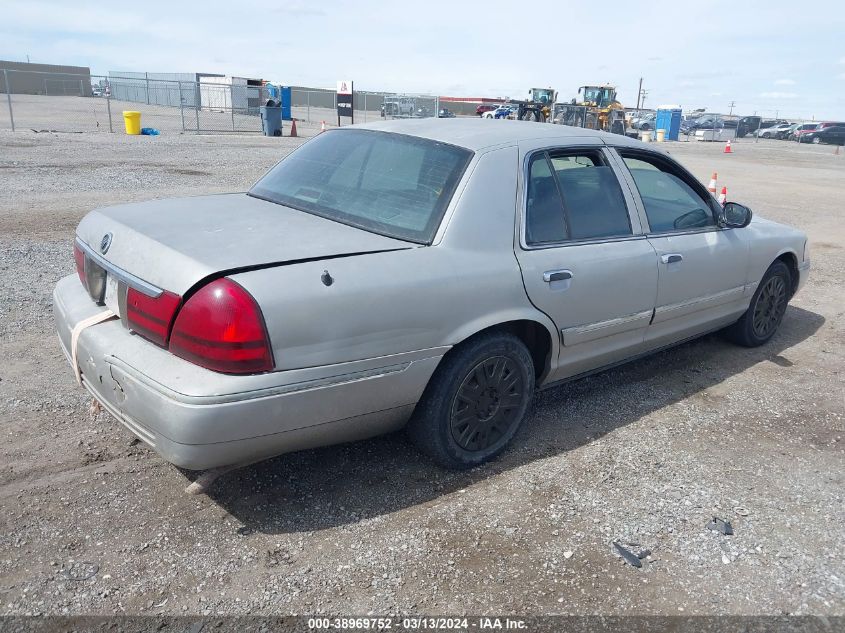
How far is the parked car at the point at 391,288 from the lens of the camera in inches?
103

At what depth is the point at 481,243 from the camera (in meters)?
3.25

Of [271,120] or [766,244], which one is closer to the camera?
[766,244]

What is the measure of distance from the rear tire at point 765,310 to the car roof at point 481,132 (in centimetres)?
180

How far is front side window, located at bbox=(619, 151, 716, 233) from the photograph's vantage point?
4211 millimetres

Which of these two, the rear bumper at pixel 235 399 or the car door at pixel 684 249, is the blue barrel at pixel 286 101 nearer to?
the car door at pixel 684 249

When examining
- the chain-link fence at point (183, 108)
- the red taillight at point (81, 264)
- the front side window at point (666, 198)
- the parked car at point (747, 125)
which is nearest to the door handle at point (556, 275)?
the front side window at point (666, 198)

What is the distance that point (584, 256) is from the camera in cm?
366

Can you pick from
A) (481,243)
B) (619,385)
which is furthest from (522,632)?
(619,385)

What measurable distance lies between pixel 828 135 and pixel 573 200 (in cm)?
5558

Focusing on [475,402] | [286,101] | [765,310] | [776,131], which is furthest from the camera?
[776,131]

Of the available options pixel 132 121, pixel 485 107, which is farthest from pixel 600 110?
pixel 132 121

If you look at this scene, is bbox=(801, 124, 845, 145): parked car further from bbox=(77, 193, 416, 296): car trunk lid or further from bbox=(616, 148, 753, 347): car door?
bbox=(77, 193, 416, 296): car trunk lid

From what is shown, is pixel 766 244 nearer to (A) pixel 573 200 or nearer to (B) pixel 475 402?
(A) pixel 573 200

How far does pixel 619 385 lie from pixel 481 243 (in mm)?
1911
